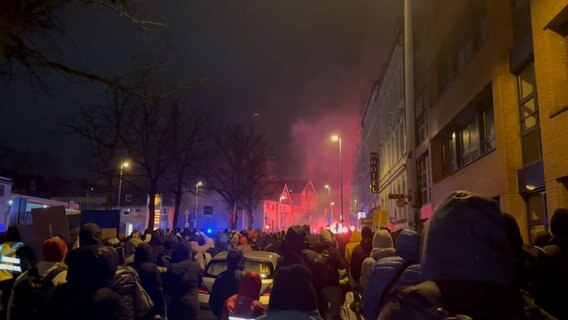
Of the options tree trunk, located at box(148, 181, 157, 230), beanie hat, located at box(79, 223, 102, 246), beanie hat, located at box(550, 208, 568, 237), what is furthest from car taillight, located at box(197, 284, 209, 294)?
tree trunk, located at box(148, 181, 157, 230)

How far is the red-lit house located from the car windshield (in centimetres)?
7772

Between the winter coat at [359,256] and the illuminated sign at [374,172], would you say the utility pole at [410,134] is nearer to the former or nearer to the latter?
the winter coat at [359,256]

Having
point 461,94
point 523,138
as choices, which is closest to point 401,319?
point 523,138

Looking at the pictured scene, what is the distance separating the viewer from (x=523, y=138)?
1297cm

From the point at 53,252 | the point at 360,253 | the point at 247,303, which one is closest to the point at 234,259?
the point at 247,303

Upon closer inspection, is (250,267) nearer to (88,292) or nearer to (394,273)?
(88,292)

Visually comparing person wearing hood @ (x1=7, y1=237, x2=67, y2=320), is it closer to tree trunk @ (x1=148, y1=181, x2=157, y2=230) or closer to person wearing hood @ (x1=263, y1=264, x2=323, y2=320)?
person wearing hood @ (x1=263, y1=264, x2=323, y2=320)

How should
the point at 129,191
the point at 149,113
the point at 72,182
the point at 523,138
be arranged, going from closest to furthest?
1. the point at 523,138
2. the point at 149,113
3. the point at 129,191
4. the point at 72,182

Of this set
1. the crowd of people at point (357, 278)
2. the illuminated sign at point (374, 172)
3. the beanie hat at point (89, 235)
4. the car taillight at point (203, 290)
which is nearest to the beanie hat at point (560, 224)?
the crowd of people at point (357, 278)

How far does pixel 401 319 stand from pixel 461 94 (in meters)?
16.5

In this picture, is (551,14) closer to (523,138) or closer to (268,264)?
(523,138)

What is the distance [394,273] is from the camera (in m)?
3.70

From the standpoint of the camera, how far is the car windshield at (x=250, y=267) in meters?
10.3

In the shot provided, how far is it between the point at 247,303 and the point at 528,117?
10.7 m
